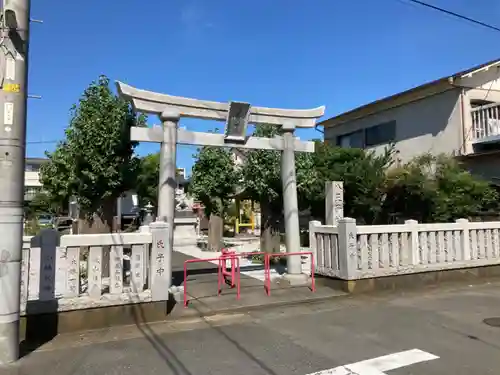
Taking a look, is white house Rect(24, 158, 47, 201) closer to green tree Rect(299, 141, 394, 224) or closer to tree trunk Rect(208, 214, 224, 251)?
tree trunk Rect(208, 214, 224, 251)

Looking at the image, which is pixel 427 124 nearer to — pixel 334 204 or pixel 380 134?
pixel 380 134

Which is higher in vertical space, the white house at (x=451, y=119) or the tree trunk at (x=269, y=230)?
the white house at (x=451, y=119)

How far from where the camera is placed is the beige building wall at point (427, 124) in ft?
52.0

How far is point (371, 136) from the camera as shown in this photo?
64.5 ft

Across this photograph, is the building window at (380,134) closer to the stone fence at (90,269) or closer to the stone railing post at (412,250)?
the stone railing post at (412,250)

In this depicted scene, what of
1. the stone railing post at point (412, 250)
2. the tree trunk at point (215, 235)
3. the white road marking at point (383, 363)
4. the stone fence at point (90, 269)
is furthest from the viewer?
the tree trunk at point (215, 235)

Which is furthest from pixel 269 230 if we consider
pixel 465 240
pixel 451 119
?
pixel 451 119

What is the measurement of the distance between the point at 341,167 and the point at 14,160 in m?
11.9

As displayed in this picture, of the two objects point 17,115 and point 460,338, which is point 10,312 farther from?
point 460,338

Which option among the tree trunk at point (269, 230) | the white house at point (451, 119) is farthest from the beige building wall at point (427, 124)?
the tree trunk at point (269, 230)

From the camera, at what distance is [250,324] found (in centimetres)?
676

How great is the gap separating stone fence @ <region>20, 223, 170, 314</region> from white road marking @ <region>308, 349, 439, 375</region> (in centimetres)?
332

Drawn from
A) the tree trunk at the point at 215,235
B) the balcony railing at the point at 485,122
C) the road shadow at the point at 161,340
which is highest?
the balcony railing at the point at 485,122

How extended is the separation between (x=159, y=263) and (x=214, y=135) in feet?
10.9
